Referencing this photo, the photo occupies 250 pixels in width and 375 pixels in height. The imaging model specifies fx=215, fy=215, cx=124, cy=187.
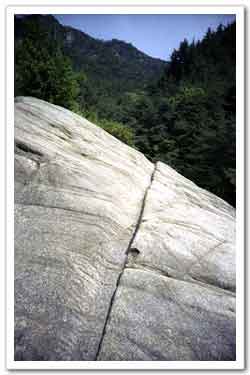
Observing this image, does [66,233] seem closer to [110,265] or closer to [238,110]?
[110,265]

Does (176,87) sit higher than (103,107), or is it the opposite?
(176,87)

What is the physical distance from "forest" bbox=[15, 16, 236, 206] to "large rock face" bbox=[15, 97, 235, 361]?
3.04m

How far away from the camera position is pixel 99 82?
175 ft

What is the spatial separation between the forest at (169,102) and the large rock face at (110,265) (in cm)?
304

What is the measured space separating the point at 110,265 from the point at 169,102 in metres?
33.0

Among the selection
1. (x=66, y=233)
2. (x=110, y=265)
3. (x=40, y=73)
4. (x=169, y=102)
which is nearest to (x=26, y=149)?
(x=66, y=233)

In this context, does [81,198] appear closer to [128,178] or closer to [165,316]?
[128,178]

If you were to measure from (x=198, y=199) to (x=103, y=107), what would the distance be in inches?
1350

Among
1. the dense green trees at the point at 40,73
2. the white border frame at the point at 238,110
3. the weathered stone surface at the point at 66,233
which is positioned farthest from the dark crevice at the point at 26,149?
the dense green trees at the point at 40,73

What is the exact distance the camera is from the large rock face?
8.55 feet

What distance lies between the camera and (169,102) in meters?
32.4

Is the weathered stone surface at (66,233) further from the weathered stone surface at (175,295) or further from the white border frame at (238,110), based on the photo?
the white border frame at (238,110)
